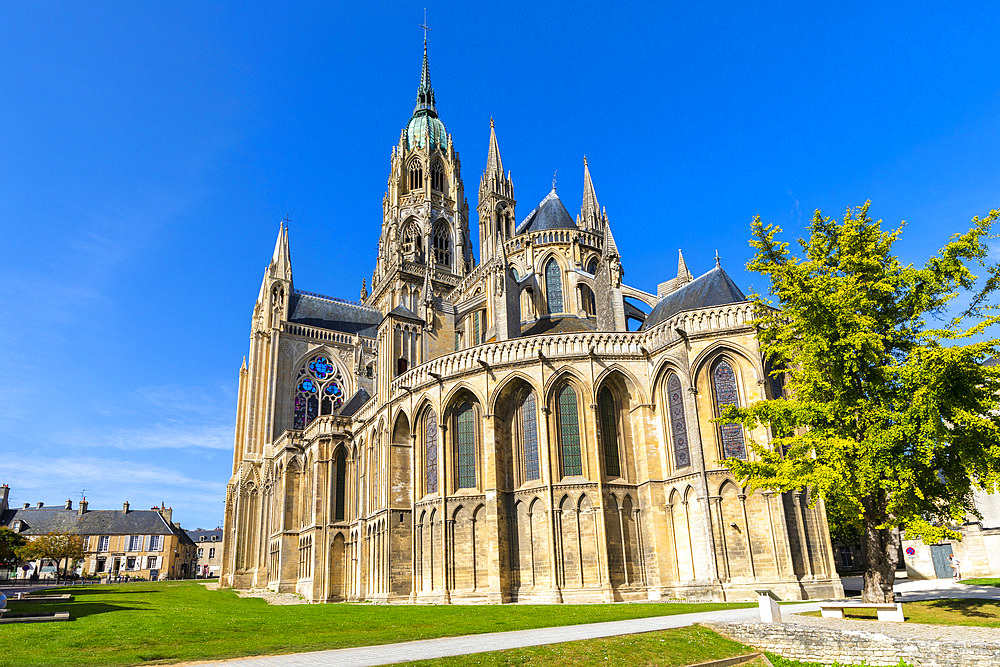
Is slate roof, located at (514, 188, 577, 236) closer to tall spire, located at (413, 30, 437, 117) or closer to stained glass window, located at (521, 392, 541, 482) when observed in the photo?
stained glass window, located at (521, 392, 541, 482)

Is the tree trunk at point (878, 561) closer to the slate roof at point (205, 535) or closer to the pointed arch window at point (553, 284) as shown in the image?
the pointed arch window at point (553, 284)

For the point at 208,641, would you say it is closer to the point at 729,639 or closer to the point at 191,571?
the point at 729,639

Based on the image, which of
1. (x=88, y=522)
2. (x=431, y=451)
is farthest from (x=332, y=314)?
(x=88, y=522)

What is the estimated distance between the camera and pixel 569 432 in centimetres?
2798

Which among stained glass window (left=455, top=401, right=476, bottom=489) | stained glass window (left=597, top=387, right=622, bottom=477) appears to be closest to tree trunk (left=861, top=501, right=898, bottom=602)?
stained glass window (left=597, top=387, right=622, bottom=477)

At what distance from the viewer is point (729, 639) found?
550 inches

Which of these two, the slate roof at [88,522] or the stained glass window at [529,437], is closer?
the stained glass window at [529,437]

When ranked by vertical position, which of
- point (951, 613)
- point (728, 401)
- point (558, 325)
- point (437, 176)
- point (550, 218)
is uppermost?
point (437, 176)

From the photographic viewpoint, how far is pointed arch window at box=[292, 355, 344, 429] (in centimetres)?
5175

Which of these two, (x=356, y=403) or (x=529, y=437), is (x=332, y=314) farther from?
(x=529, y=437)

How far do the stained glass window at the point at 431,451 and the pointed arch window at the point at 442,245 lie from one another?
1276 inches

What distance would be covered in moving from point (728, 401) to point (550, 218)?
743 inches

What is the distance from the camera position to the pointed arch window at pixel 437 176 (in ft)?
217

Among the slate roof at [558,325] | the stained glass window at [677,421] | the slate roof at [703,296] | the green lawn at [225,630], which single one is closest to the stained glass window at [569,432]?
the stained glass window at [677,421]
